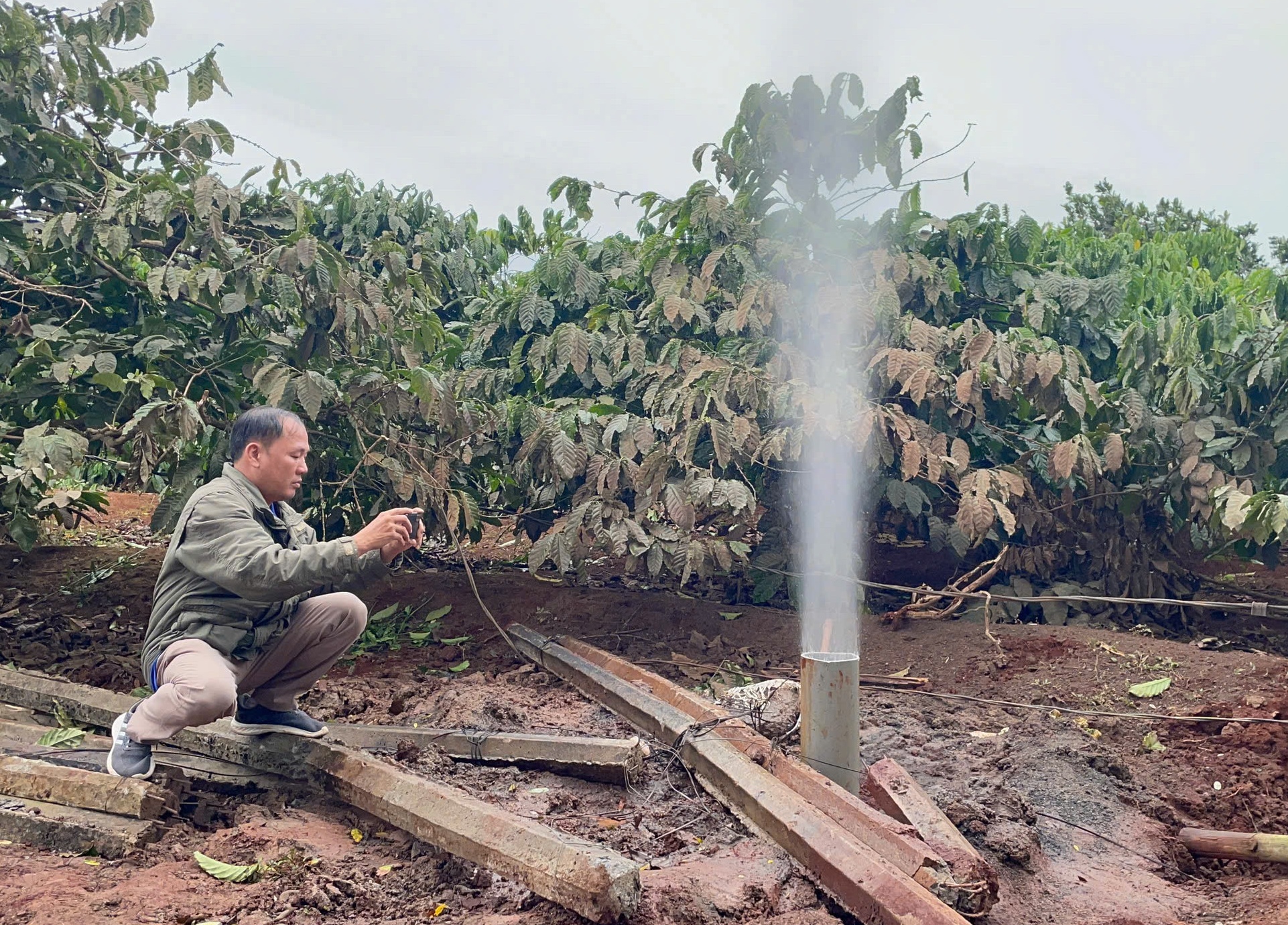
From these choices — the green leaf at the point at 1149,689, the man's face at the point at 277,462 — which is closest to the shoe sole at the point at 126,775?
the man's face at the point at 277,462

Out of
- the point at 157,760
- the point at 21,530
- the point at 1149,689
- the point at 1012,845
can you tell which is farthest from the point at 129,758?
the point at 1149,689

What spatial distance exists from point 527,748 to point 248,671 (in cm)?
93

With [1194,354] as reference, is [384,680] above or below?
below

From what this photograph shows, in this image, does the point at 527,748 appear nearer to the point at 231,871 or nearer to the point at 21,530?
the point at 231,871

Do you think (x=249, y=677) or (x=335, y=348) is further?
(x=335, y=348)

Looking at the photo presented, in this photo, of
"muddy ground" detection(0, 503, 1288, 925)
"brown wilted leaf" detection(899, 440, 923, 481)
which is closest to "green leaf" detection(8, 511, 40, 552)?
"muddy ground" detection(0, 503, 1288, 925)

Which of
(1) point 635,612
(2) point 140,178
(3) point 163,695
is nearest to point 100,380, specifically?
(2) point 140,178

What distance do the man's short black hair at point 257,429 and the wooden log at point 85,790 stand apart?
38.9 inches

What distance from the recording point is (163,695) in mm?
2754

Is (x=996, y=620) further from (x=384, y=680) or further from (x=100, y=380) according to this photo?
(x=100, y=380)

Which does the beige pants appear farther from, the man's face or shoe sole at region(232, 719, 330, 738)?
the man's face

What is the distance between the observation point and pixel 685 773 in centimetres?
327

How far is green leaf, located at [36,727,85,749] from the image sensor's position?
3.13 meters

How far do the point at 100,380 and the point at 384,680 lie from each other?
5.80ft
